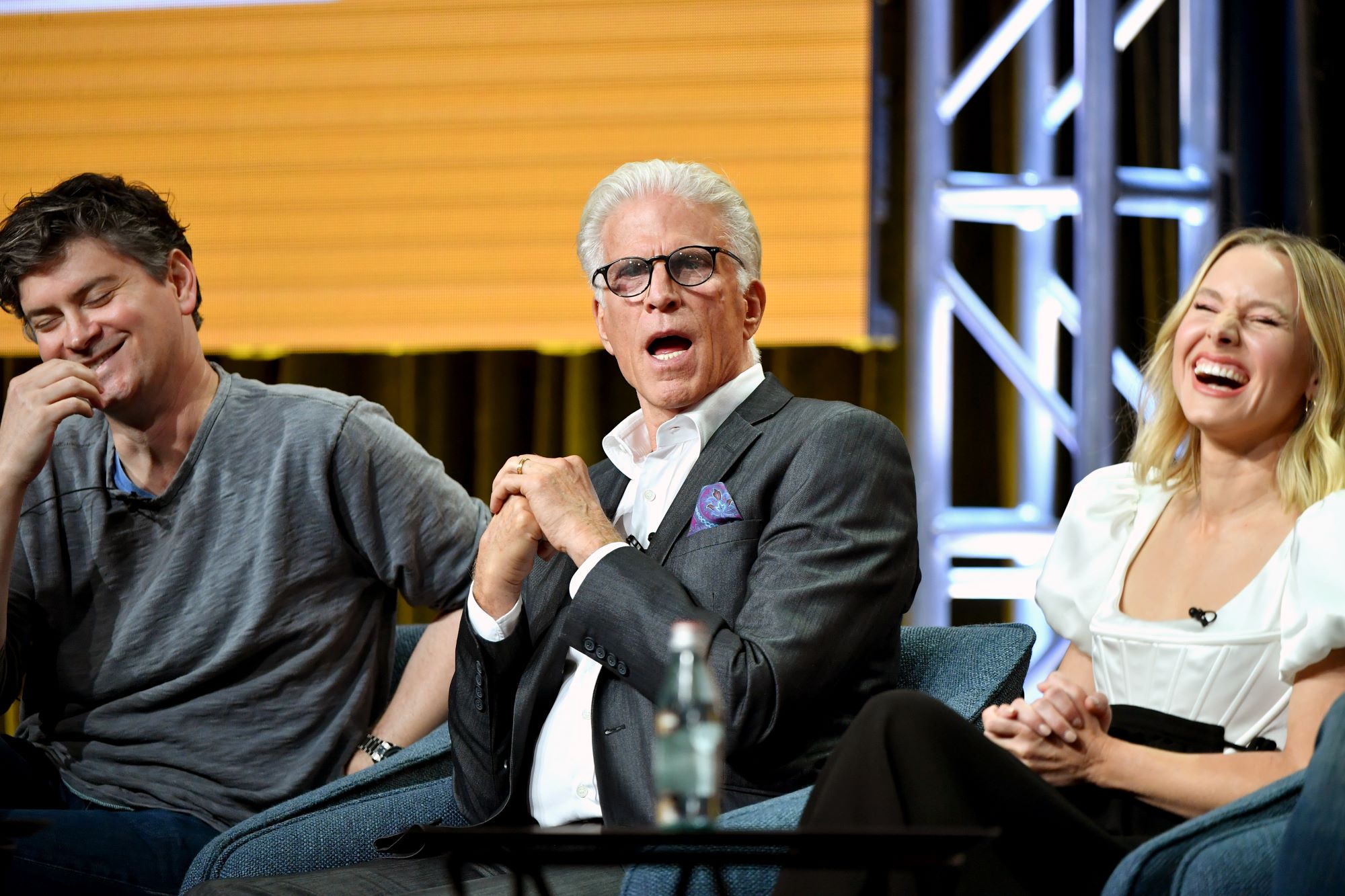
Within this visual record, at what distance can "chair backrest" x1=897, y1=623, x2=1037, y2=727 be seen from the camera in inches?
79.5

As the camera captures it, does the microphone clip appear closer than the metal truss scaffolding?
Yes

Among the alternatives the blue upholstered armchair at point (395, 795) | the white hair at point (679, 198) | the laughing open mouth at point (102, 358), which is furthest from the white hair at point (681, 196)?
the laughing open mouth at point (102, 358)

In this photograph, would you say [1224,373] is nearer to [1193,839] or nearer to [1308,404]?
[1308,404]

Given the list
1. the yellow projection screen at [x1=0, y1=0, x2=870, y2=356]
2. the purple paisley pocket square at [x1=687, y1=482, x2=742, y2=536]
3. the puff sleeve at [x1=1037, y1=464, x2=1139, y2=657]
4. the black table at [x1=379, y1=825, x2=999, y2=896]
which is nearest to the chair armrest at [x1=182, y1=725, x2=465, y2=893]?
the purple paisley pocket square at [x1=687, y1=482, x2=742, y2=536]

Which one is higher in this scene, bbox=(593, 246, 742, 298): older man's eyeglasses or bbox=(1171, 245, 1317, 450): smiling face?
bbox=(593, 246, 742, 298): older man's eyeglasses

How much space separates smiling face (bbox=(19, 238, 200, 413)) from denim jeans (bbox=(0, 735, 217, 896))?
1.95ft

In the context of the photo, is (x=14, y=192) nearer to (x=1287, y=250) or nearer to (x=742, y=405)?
(x=742, y=405)

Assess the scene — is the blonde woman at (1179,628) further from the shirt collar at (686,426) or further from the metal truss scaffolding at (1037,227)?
the metal truss scaffolding at (1037,227)

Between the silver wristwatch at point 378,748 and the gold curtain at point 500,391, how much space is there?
1893 millimetres

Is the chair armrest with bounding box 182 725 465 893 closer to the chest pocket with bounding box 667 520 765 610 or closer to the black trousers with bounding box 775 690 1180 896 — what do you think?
the chest pocket with bounding box 667 520 765 610

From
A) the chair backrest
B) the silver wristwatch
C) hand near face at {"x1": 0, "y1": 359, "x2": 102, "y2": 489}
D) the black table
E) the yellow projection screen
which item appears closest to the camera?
the black table

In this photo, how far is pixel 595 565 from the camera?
1827mm

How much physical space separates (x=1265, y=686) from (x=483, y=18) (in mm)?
2935

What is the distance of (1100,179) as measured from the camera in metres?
3.39
